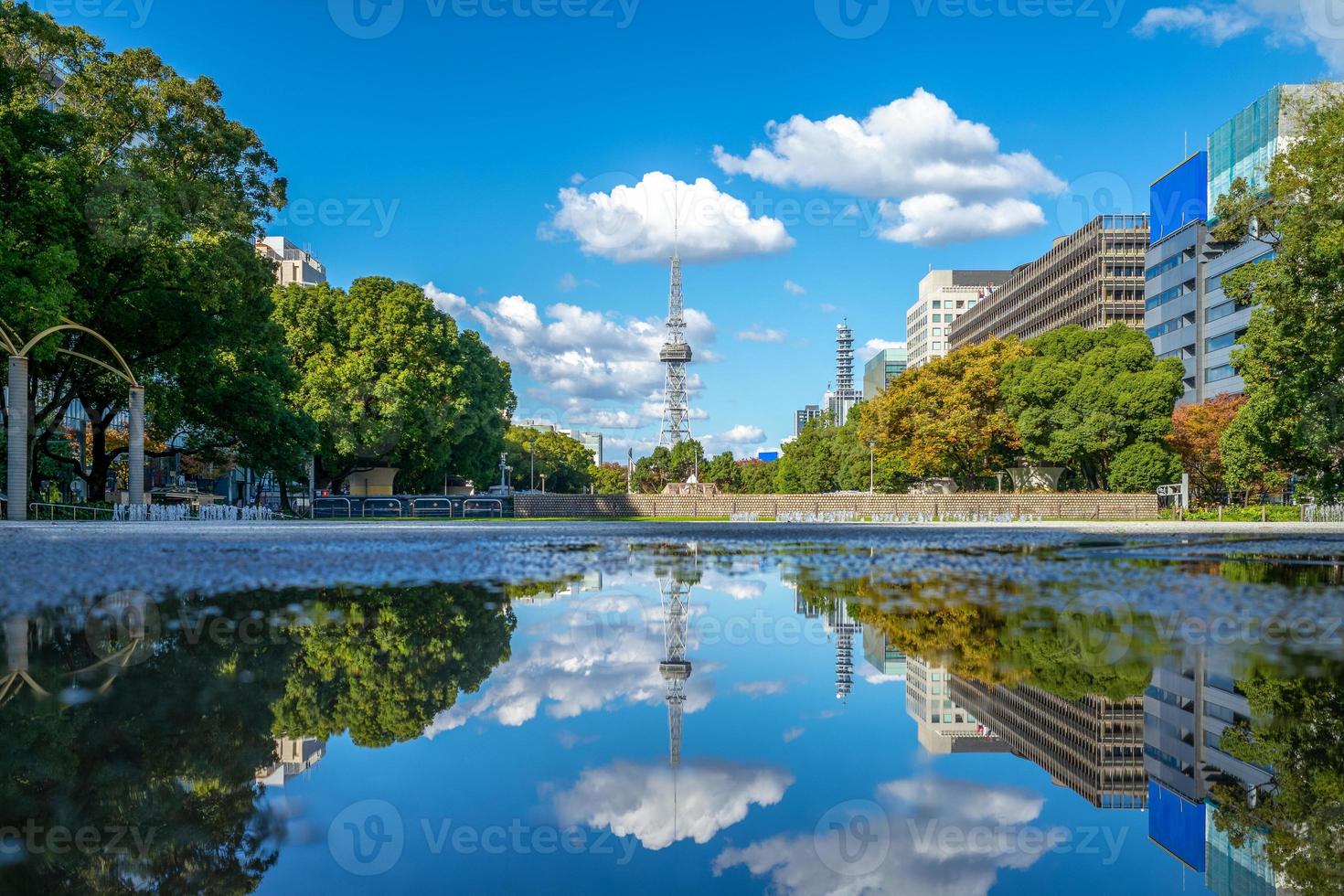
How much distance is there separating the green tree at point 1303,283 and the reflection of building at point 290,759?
27048 millimetres

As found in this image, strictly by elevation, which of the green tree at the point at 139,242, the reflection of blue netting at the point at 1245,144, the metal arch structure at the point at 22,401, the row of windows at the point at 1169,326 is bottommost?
the metal arch structure at the point at 22,401

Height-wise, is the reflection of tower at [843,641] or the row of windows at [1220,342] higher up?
the row of windows at [1220,342]

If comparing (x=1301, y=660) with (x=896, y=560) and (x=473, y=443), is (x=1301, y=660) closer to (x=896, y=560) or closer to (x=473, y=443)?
(x=896, y=560)

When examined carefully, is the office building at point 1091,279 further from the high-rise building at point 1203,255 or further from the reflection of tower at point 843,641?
the reflection of tower at point 843,641

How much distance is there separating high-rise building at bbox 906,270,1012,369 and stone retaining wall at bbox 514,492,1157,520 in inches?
4151

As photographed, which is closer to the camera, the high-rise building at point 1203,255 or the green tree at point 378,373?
the green tree at point 378,373

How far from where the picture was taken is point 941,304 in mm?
171750

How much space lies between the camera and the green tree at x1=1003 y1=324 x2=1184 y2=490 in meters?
58.2

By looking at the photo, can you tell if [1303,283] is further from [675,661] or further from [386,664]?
[386,664]

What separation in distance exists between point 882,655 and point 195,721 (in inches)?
162

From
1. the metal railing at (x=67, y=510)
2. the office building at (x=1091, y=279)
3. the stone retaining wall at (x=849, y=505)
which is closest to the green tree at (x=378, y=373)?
the stone retaining wall at (x=849, y=505)

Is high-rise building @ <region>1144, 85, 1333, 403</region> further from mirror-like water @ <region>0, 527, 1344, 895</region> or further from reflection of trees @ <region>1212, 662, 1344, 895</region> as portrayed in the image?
reflection of trees @ <region>1212, 662, 1344, 895</region>

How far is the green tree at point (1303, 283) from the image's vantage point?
2514 centimetres

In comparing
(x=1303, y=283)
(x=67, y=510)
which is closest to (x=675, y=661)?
(x=1303, y=283)
